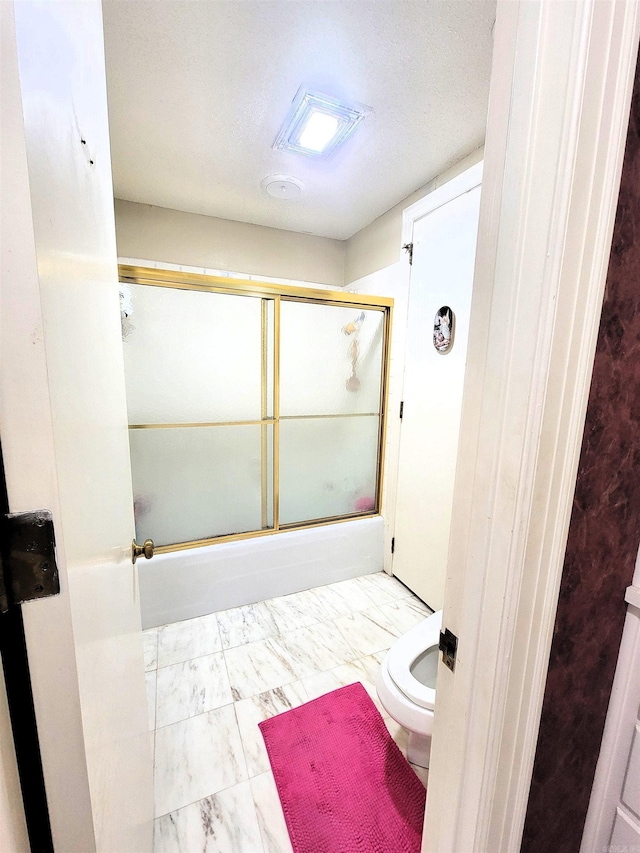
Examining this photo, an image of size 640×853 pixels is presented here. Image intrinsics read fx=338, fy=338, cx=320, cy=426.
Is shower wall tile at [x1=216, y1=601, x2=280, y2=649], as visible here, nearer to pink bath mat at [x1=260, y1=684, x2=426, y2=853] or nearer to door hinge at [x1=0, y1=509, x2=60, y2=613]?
pink bath mat at [x1=260, y1=684, x2=426, y2=853]

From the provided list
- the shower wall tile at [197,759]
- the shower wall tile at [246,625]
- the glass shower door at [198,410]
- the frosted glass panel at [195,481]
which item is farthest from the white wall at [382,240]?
the shower wall tile at [197,759]

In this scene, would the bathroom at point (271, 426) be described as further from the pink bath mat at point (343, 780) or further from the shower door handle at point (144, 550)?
the shower door handle at point (144, 550)

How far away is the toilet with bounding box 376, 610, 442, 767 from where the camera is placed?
101 centimetres

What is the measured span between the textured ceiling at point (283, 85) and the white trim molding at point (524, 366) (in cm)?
89

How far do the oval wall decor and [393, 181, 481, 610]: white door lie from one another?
0.07 feet

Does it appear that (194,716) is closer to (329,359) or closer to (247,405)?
(247,405)

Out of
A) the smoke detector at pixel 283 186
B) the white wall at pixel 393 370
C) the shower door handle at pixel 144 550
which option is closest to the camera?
the shower door handle at pixel 144 550

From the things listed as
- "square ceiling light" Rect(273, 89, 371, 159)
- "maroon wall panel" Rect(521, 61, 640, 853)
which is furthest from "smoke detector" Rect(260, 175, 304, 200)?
"maroon wall panel" Rect(521, 61, 640, 853)

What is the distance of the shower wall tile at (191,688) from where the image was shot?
1.35 meters

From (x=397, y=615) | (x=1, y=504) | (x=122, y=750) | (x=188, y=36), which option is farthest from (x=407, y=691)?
(x=188, y=36)

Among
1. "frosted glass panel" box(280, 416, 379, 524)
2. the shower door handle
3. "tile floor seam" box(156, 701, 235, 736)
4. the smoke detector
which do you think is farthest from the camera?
"frosted glass panel" box(280, 416, 379, 524)

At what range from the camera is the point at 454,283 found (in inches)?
67.0

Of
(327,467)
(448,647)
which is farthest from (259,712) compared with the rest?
(327,467)

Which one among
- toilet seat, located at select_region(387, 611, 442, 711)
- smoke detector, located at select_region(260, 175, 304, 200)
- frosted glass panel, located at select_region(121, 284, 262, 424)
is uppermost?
smoke detector, located at select_region(260, 175, 304, 200)
